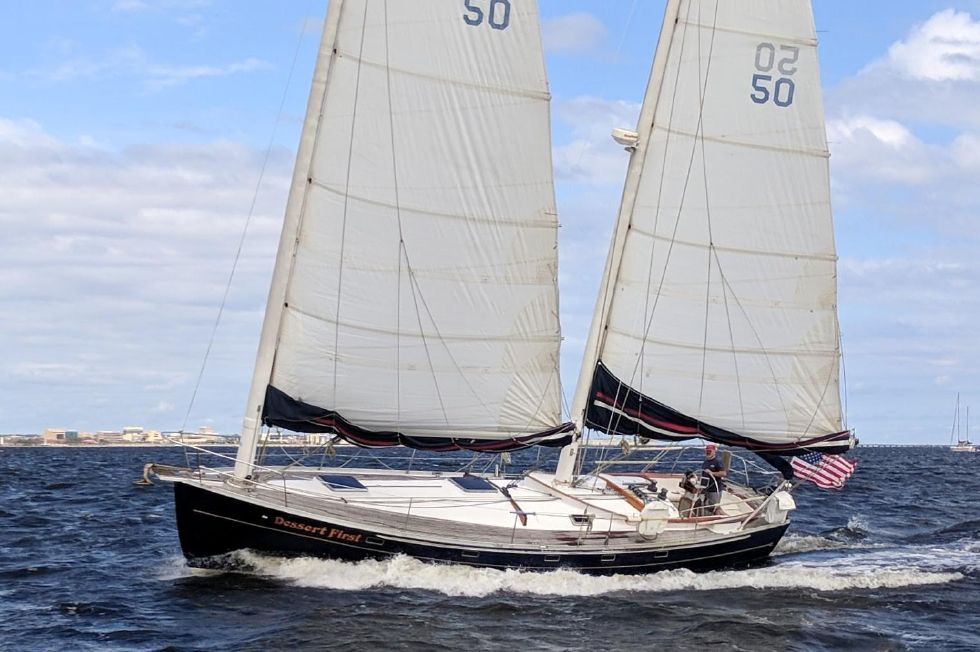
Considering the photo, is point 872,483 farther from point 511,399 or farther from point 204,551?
point 204,551

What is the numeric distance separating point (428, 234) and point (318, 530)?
258 inches

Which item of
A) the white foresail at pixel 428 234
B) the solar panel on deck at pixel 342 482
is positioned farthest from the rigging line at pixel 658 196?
the solar panel on deck at pixel 342 482

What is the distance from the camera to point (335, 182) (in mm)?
23672

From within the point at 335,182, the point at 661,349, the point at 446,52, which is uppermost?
the point at 446,52

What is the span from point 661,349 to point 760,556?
518 cm

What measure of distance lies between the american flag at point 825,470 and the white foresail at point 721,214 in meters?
2.35

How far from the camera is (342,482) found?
83.8ft

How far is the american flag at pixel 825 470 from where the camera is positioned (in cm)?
2789

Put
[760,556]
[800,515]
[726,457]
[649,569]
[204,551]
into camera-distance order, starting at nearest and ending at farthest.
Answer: [204,551] → [649,569] → [760,556] → [726,457] → [800,515]

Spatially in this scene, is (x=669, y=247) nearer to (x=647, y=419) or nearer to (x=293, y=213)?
(x=647, y=419)

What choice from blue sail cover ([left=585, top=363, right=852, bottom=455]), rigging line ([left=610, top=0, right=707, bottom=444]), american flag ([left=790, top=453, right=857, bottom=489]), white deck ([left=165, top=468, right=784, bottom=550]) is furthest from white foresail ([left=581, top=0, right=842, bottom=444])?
white deck ([left=165, top=468, right=784, bottom=550])

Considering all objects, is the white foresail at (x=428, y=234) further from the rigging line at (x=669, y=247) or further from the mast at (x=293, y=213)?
the rigging line at (x=669, y=247)

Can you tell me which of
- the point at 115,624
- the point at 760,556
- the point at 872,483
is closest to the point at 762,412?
the point at 760,556

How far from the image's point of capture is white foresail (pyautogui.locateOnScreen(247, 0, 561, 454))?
23.7 m
